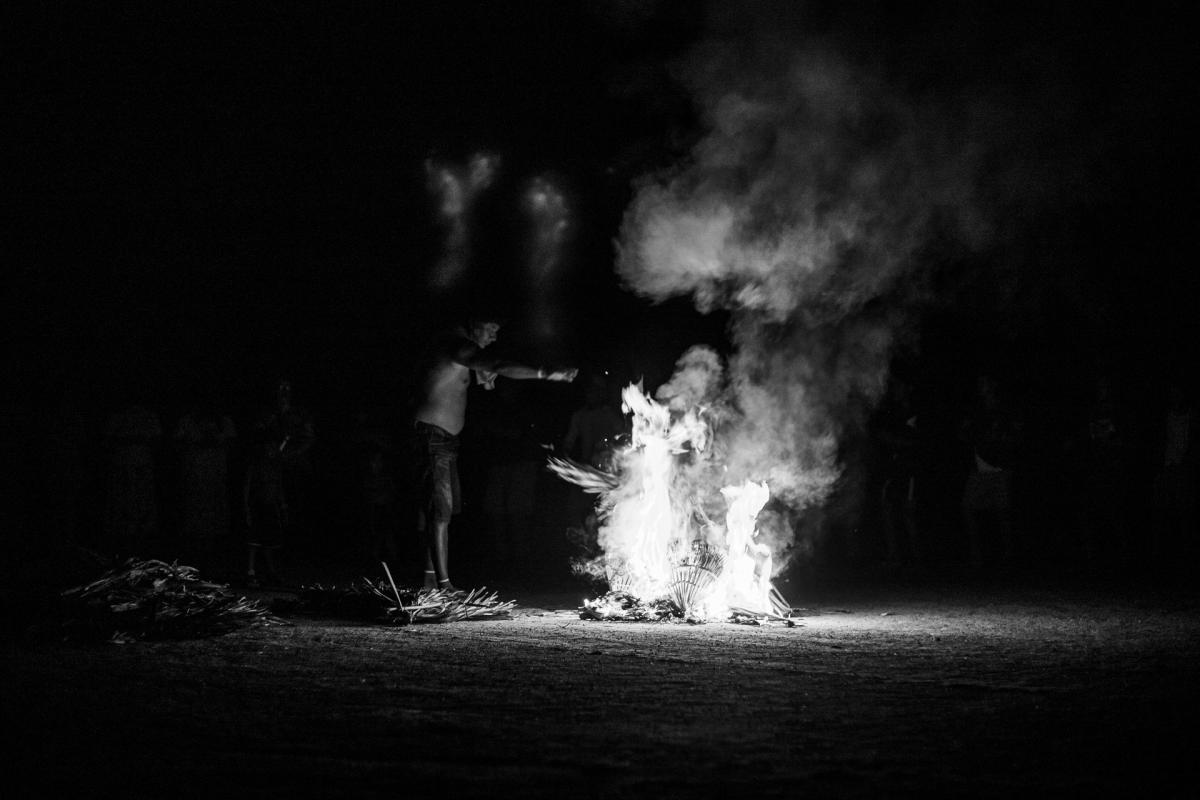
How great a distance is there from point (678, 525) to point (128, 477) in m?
8.16

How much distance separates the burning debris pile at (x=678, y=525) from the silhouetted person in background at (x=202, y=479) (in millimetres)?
6241

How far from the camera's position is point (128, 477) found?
44.5 feet

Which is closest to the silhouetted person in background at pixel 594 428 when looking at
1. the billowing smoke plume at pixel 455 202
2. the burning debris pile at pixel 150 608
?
the burning debris pile at pixel 150 608

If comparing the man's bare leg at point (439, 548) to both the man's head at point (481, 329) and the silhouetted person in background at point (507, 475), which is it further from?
the silhouetted person in background at point (507, 475)

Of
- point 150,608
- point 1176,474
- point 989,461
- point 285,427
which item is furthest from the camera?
point 989,461

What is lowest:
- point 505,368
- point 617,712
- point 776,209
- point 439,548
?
point 617,712

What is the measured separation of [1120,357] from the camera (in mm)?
15891

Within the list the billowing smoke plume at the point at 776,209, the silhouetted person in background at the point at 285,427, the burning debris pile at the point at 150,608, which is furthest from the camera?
the silhouetted person in background at the point at 285,427

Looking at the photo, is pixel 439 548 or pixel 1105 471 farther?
pixel 1105 471

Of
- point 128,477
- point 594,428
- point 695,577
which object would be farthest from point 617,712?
point 128,477

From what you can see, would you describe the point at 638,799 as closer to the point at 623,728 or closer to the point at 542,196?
the point at 623,728

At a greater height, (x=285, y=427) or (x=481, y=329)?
(x=481, y=329)

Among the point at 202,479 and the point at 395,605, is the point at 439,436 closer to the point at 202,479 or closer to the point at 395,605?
the point at 395,605

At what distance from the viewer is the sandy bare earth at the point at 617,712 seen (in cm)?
341
